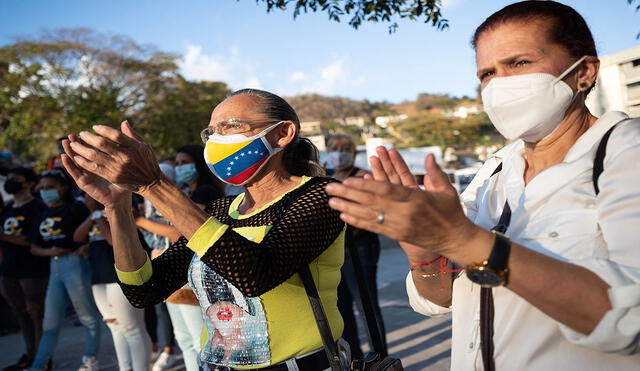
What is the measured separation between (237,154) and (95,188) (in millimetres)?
549

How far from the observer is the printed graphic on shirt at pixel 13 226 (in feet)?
19.5

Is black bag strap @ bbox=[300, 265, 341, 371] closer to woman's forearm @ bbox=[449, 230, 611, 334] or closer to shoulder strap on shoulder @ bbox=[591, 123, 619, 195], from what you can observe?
woman's forearm @ bbox=[449, 230, 611, 334]

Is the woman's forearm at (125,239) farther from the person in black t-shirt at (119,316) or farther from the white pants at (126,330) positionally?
the white pants at (126,330)

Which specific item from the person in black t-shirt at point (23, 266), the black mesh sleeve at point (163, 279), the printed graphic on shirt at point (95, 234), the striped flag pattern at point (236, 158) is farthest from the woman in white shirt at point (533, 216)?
the person in black t-shirt at point (23, 266)

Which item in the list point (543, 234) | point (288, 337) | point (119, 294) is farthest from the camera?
point (119, 294)

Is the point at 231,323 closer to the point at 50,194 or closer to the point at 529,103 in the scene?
the point at 529,103

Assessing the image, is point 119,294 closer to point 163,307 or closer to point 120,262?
point 163,307

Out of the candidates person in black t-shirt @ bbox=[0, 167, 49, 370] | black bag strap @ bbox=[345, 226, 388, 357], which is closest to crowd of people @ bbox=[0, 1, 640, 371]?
black bag strap @ bbox=[345, 226, 388, 357]

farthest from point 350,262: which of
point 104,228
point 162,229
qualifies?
point 104,228

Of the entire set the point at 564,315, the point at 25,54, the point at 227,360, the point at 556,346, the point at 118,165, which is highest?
the point at 25,54

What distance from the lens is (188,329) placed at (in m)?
4.21

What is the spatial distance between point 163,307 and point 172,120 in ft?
79.0

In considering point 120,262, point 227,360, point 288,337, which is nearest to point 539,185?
point 288,337

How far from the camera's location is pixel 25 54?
86.4 feet
